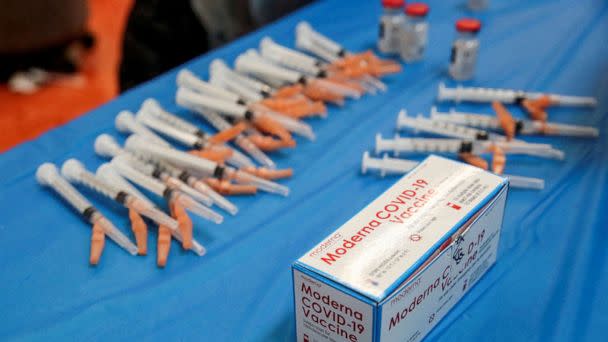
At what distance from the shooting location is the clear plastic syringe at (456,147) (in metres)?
1.26

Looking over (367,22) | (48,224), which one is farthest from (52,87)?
(48,224)

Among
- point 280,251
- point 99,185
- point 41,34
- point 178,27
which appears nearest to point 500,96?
point 280,251

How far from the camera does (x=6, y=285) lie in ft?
3.31

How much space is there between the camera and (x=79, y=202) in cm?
116

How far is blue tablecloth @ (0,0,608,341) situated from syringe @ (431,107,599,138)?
27 mm

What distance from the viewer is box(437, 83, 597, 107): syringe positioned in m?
1.43

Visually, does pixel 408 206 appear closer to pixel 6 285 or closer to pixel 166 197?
pixel 166 197

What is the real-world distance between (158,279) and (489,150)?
75 centimetres

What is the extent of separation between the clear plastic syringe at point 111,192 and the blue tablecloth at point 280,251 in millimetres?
29

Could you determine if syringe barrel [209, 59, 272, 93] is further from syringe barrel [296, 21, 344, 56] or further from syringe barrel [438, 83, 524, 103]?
syringe barrel [438, 83, 524, 103]

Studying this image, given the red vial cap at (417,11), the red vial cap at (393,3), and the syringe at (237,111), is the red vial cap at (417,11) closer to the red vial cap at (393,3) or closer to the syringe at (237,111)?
the red vial cap at (393,3)

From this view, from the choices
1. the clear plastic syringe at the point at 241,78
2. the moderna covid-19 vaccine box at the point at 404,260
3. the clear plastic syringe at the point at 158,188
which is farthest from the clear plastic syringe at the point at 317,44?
the moderna covid-19 vaccine box at the point at 404,260

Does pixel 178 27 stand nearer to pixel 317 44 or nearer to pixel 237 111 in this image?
pixel 317 44

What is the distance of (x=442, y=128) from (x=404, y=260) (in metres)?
0.63
